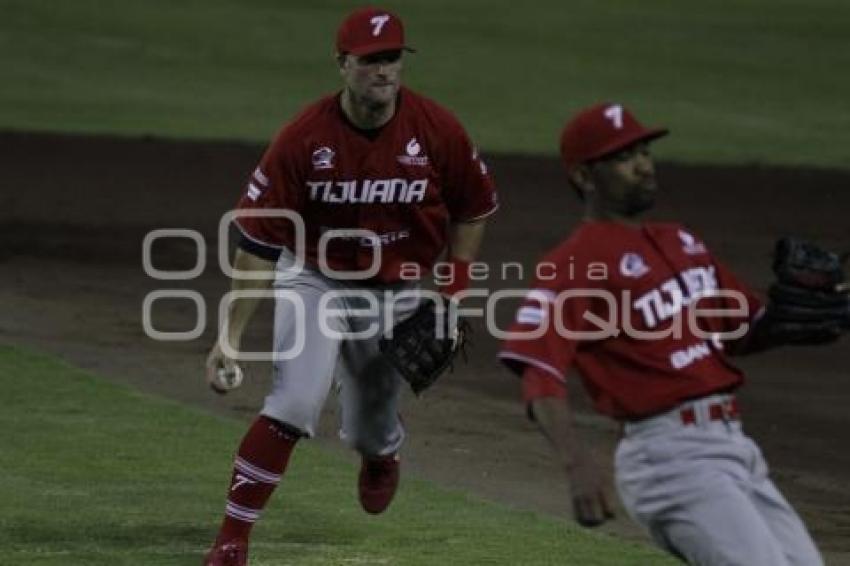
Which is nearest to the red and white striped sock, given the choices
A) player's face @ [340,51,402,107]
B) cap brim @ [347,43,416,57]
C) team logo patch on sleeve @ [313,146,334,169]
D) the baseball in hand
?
the baseball in hand

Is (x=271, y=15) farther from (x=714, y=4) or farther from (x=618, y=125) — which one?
(x=618, y=125)

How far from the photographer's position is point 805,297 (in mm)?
6418

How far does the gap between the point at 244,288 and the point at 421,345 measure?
686mm

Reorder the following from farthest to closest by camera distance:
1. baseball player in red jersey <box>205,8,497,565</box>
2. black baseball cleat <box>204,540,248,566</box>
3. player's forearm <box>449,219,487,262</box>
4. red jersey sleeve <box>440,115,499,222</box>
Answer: player's forearm <box>449,219,487,262</box> < red jersey sleeve <box>440,115,499,222</box> < baseball player in red jersey <box>205,8,497,565</box> < black baseball cleat <box>204,540,248,566</box>

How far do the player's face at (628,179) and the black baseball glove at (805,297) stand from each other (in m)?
0.46

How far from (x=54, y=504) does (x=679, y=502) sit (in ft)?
12.9

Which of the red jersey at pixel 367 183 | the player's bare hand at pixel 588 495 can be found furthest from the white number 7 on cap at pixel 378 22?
the player's bare hand at pixel 588 495

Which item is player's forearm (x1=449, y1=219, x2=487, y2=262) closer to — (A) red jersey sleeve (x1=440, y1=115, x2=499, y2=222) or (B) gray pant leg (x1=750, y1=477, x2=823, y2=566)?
(A) red jersey sleeve (x1=440, y1=115, x2=499, y2=222)

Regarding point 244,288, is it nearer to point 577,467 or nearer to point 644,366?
point 644,366

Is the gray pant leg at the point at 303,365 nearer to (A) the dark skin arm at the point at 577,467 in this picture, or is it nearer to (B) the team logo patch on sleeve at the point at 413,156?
(B) the team logo patch on sleeve at the point at 413,156

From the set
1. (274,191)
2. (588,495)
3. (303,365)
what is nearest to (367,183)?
(274,191)

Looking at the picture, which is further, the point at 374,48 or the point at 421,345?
the point at 421,345

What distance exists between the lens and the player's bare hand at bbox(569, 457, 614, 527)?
5.96 meters

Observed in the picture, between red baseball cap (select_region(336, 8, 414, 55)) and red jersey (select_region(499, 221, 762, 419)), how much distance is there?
2.11 meters
